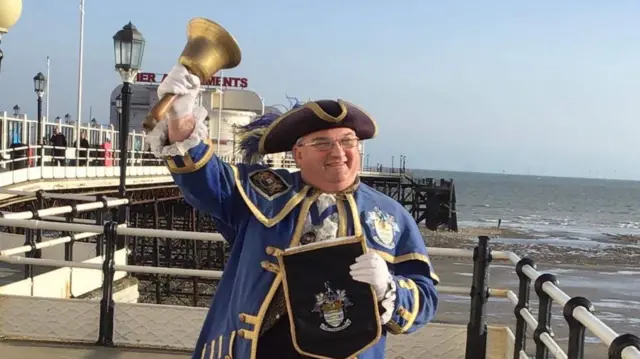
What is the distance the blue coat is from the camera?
7.66ft

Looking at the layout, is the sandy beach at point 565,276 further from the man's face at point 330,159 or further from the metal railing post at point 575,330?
the man's face at point 330,159

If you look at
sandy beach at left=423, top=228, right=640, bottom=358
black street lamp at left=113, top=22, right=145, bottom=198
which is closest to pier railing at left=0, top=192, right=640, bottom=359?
sandy beach at left=423, top=228, right=640, bottom=358

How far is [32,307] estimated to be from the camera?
16.9ft

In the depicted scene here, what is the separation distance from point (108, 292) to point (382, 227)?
3.10 m

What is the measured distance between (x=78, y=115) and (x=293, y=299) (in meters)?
20.7

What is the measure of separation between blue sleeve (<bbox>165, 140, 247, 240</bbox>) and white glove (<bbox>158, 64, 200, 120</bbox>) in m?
0.12

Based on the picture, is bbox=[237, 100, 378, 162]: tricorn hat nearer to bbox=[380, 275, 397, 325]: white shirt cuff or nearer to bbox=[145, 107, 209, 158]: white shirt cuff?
bbox=[145, 107, 209, 158]: white shirt cuff

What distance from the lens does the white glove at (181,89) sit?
85.7 inches

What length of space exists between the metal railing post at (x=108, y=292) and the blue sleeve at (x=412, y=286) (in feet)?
9.75

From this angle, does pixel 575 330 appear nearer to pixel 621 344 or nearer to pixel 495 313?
pixel 621 344

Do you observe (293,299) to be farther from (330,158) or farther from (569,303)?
(569,303)

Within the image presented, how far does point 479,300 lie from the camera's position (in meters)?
4.52

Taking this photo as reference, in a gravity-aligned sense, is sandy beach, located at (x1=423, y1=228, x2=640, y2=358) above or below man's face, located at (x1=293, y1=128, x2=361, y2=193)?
below

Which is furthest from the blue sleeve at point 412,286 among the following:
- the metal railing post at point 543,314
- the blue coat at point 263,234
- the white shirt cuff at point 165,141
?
the metal railing post at point 543,314
